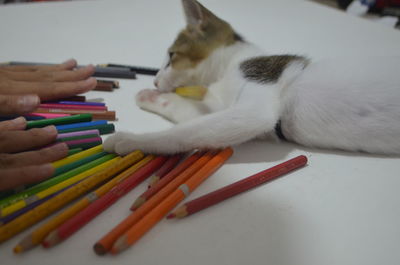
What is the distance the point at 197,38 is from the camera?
998 millimetres

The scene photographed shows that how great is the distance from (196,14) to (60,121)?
560mm

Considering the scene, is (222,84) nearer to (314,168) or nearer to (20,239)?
(314,168)

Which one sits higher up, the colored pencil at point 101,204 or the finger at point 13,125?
the finger at point 13,125

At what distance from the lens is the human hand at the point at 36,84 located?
0.76 meters

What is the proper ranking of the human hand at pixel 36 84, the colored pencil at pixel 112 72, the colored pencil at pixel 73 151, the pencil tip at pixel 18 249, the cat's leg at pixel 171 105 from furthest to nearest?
the colored pencil at pixel 112 72 → the cat's leg at pixel 171 105 → the human hand at pixel 36 84 → the colored pencil at pixel 73 151 → the pencil tip at pixel 18 249

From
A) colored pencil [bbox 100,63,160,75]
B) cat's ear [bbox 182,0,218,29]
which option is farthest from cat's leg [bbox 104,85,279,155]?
colored pencil [bbox 100,63,160,75]

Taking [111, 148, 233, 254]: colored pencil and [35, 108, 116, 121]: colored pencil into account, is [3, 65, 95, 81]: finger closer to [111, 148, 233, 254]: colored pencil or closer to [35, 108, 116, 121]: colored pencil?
[35, 108, 116, 121]: colored pencil

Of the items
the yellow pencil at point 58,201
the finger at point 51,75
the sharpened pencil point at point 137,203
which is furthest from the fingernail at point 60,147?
the finger at point 51,75

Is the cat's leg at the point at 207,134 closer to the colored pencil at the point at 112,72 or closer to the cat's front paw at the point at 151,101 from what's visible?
the cat's front paw at the point at 151,101

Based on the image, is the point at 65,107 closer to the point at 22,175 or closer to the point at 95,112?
the point at 95,112

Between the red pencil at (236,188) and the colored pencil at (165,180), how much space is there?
6cm

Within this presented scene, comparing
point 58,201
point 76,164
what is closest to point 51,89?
point 76,164

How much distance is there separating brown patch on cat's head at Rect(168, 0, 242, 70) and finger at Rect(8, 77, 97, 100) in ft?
0.99

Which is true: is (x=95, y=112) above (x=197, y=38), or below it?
below
